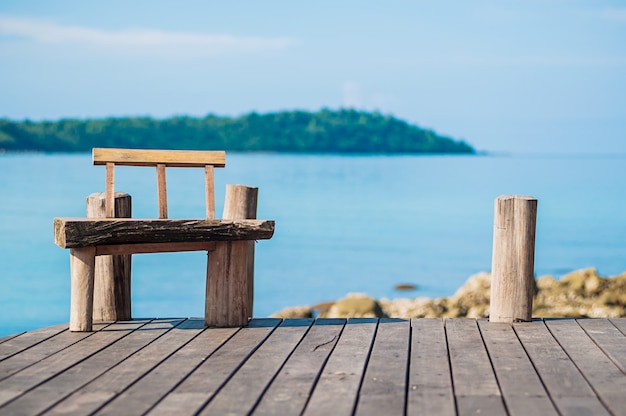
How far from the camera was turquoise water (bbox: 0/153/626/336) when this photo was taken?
83.7ft

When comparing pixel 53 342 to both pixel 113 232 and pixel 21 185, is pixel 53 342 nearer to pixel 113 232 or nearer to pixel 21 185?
pixel 113 232

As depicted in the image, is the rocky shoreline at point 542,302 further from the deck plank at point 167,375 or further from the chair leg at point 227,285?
the deck plank at point 167,375

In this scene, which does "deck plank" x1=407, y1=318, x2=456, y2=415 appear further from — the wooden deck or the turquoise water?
the turquoise water

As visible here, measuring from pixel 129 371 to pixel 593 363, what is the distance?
248cm

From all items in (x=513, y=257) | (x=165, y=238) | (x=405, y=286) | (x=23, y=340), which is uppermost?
(x=165, y=238)

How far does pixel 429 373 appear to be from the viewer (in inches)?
178

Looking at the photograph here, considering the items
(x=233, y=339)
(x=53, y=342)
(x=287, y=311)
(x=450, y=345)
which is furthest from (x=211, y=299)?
(x=287, y=311)

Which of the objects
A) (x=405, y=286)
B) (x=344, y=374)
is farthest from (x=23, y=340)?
(x=405, y=286)

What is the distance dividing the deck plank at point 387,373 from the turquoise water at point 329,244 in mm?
16070

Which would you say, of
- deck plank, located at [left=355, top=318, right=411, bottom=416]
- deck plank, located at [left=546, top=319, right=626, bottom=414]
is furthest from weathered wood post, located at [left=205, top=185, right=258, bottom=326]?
deck plank, located at [left=546, top=319, right=626, bottom=414]

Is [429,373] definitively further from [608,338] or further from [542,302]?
[542,302]

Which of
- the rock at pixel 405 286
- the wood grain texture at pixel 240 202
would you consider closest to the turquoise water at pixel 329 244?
the rock at pixel 405 286

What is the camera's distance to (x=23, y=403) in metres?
3.94

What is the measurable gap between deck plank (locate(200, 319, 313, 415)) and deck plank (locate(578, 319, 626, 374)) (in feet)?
5.93
